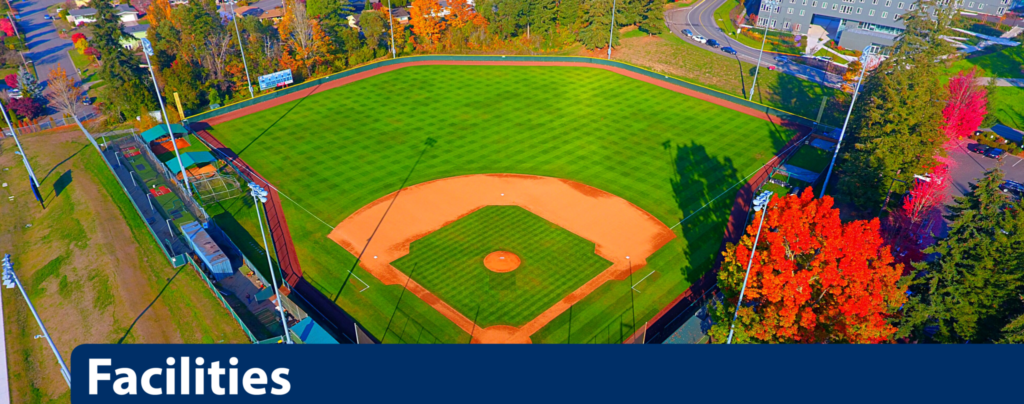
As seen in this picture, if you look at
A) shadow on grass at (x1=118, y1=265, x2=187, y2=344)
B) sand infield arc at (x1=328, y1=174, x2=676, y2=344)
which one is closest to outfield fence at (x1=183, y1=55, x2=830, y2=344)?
sand infield arc at (x1=328, y1=174, x2=676, y2=344)

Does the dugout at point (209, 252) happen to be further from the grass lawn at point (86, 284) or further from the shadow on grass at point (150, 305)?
the shadow on grass at point (150, 305)

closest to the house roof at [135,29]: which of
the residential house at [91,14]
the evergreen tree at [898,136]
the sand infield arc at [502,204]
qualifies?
the residential house at [91,14]

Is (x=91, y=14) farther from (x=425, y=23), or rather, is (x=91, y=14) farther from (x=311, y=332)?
(x=311, y=332)

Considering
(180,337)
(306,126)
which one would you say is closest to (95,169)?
(306,126)

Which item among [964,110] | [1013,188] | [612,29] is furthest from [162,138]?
[964,110]

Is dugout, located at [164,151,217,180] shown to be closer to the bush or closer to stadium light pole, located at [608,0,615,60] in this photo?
the bush
